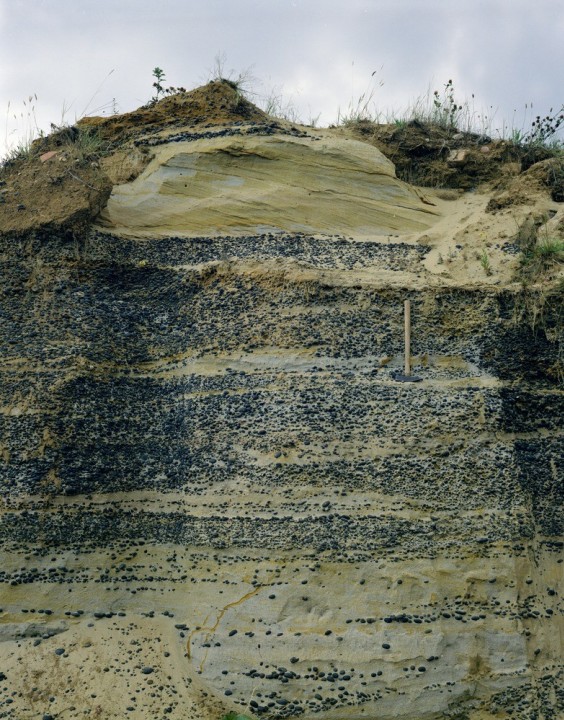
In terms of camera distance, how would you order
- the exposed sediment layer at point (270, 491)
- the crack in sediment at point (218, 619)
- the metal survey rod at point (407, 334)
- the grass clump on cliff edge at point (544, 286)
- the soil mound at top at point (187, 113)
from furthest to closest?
the soil mound at top at point (187, 113) < the grass clump on cliff edge at point (544, 286) < the metal survey rod at point (407, 334) < the crack in sediment at point (218, 619) < the exposed sediment layer at point (270, 491)

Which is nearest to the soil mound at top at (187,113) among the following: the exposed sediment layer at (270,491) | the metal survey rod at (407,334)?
the exposed sediment layer at (270,491)

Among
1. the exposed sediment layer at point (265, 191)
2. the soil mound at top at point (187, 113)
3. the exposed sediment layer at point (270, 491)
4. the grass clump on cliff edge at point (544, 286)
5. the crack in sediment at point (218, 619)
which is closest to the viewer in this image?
the exposed sediment layer at point (270, 491)

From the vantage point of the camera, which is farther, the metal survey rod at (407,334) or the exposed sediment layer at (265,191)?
the exposed sediment layer at (265,191)

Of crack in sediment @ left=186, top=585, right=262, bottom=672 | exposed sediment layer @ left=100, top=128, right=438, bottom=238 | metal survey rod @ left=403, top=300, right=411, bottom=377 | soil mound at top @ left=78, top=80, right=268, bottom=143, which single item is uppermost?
soil mound at top @ left=78, top=80, right=268, bottom=143

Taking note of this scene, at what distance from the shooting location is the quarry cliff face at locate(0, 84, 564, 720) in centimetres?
1071

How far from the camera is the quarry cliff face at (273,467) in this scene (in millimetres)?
10711

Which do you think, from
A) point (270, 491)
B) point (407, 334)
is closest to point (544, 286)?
point (407, 334)

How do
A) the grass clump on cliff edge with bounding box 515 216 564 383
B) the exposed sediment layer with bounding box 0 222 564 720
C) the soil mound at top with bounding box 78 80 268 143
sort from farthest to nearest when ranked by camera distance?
→ 1. the soil mound at top with bounding box 78 80 268 143
2. the grass clump on cliff edge with bounding box 515 216 564 383
3. the exposed sediment layer with bounding box 0 222 564 720

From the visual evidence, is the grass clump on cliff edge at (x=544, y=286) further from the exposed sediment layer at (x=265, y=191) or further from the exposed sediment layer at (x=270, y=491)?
the exposed sediment layer at (x=265, y=191)

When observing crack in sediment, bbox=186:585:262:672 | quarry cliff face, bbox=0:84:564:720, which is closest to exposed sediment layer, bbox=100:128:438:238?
quarry cliff face, bbox=0:84:564:720

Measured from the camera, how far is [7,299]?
13.1m

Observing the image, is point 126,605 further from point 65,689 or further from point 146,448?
point 146,448

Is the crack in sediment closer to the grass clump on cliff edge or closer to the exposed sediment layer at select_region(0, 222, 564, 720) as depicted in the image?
the exposed sediment layer at select_region(0, 222, 564, 720)

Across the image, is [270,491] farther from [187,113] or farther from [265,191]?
[187,113]
